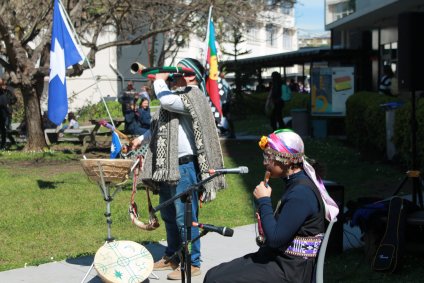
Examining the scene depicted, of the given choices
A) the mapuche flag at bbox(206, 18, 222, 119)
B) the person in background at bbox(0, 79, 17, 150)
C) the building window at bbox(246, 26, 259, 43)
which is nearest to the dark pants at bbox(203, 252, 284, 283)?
the mapuche flag at bbox(206, 18, 222, 119)

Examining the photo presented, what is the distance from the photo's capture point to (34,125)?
58.9 feet

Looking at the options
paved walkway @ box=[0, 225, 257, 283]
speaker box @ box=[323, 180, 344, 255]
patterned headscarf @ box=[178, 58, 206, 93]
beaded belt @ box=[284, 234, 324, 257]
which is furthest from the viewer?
speaker box @ box=[323, 180, 344, 255]

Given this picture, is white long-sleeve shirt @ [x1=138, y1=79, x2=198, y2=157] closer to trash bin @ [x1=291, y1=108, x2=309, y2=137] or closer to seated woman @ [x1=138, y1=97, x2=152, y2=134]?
seated woman @ [x1=138, y1=97, x2=152, y2=134]

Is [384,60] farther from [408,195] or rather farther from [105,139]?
[408,195]

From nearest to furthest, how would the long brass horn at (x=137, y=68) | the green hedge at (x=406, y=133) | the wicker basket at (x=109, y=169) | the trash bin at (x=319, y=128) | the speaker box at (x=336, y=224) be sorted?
the long brass horn at (x=137, y=68) < the wicker basket at (x=109, y=169) < the speaker box at (x=336, y=224) < the green hedge at (x=406, y=133) < the trash bin at (x=319, y=128)

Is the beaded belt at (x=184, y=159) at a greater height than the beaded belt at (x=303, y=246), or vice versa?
the beaded belt at (x=184, y=159)

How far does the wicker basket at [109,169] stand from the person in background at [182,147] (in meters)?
0.18

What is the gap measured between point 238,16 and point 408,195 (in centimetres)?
765

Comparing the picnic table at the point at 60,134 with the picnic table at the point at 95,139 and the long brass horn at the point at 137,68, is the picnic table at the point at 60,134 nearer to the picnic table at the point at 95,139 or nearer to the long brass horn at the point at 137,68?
the picnic table at the point at 95,139

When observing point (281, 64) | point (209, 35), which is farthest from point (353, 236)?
point (281, 64)

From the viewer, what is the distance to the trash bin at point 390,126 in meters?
14.4

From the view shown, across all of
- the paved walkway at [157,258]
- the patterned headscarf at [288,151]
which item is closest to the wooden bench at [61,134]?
the paved walkway at [157,258]

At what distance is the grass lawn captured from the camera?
24.7 feet

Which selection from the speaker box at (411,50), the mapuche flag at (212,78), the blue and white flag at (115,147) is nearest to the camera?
the speaker box at (411,50)
